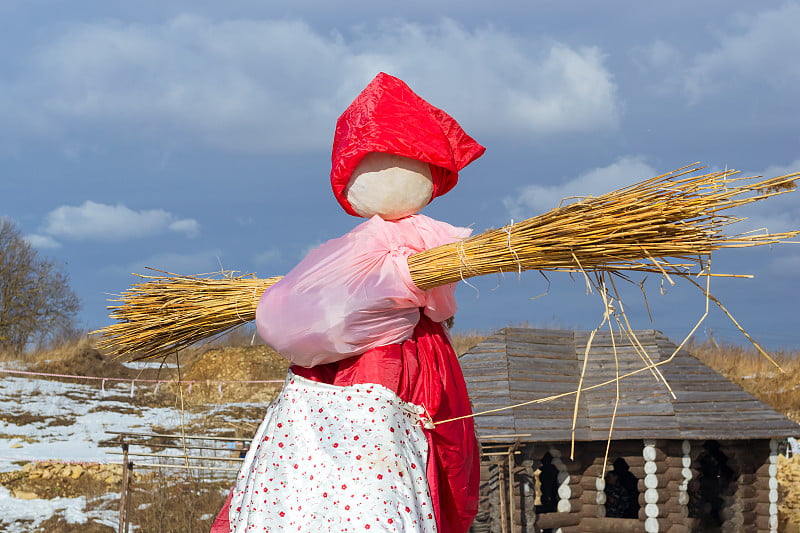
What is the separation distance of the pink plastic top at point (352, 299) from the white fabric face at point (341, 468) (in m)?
0.18

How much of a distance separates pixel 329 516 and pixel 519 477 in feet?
24.4

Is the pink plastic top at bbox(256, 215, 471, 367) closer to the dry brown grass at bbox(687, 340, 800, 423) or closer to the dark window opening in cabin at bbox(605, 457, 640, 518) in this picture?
the dark window opening in cabin at bbox(605, 457, 640, 518)

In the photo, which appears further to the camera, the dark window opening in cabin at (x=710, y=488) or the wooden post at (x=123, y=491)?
the dark window opening in cabin at (x=710, y=488)

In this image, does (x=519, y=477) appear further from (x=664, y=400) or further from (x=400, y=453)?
(x=400, y=453)

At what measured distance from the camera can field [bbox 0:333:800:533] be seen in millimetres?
10031

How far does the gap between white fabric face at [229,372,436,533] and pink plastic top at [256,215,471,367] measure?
0.58 ft

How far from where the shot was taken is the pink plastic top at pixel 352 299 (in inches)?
116

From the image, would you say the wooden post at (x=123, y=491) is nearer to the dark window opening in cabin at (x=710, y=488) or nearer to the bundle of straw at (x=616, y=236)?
the bundle of straw at (x=616, y=236)

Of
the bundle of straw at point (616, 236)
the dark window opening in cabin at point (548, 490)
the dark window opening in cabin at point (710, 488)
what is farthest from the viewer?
the dark window opening in cabin at point (548, 490)

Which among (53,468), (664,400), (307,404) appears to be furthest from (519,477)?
(307,404)

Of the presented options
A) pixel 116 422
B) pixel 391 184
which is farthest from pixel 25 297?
pixel 391 184

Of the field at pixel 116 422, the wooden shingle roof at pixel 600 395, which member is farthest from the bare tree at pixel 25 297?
the wooden shingle roof at pixel 600 395

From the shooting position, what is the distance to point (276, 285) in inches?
123

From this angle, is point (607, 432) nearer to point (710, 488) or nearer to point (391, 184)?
point (710, 488)
